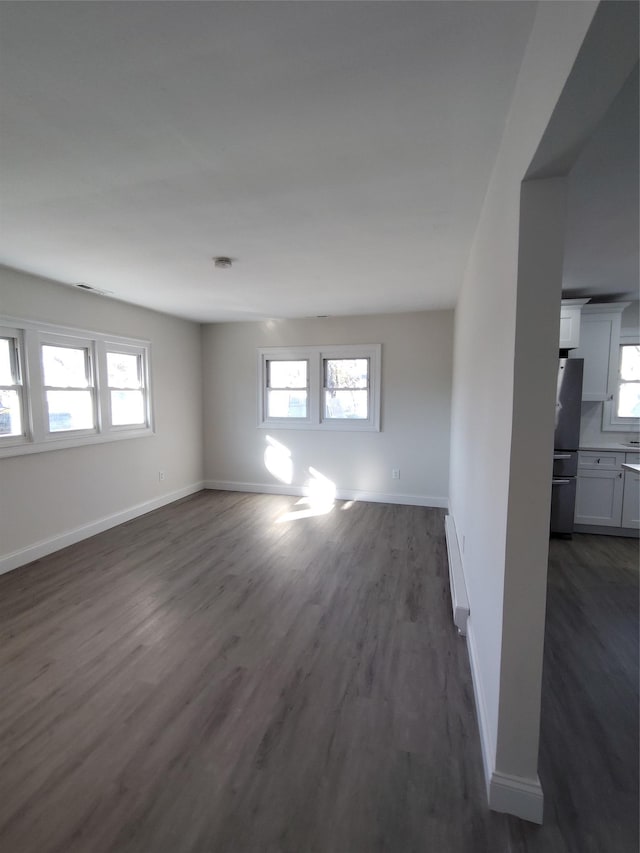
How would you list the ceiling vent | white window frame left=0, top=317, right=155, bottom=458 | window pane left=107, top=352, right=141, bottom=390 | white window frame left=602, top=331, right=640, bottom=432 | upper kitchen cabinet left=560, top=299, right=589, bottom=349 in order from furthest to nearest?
1. window pane left=107, top=352, right=141, bottom=390
2. white window frame left=602, top=331, right=640, bottom=432
3. upper kitchen cabinet left=560, top=299, right=589, bottom=349
4. the ceiling vent
5. white window frame left=0, top=317, right=155, bottom=458

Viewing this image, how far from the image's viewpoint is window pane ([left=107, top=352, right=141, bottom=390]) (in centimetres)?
429

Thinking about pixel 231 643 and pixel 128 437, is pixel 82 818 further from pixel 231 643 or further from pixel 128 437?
pixel 128 437

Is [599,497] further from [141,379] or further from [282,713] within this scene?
[141,379]

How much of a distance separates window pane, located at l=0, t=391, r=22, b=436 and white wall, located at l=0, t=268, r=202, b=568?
0.26 meters

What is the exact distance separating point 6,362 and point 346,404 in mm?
3690

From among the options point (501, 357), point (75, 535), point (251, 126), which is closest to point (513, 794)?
point (501, 357)

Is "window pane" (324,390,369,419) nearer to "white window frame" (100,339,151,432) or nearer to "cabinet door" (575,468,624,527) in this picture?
"white window frame" (100,339,151,432)

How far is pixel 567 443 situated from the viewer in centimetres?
391

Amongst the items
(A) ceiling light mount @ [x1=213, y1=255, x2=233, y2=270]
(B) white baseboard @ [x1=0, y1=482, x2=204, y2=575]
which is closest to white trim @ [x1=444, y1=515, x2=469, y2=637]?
(A) ceiling light mount @ [x1=213, y1=255, x2=233, y2=270]

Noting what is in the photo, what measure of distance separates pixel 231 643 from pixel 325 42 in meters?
2.76

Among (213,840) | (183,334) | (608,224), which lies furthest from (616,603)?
(183,334)

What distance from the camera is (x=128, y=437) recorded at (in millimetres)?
4465

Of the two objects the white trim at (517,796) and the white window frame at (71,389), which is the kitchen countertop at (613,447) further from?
the white window frame at (71,389)

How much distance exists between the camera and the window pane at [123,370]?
429 centimetres
